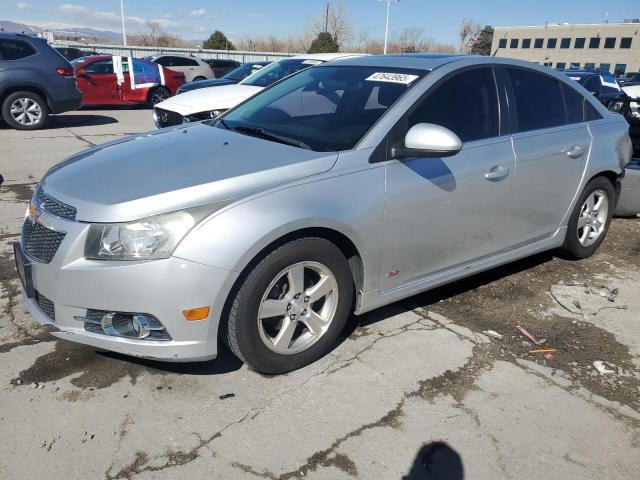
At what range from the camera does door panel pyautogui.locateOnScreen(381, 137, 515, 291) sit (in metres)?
3.12

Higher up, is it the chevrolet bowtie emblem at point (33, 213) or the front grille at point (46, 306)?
the chevrolet bowtie emblem at point (33, 213)

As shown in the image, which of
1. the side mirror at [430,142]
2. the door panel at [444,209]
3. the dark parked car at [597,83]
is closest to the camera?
the side mirror at [430,142]

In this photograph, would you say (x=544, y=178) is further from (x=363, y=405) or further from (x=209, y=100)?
(x=209, y=100)

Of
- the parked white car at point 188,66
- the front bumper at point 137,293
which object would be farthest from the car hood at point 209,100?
the parked white car at point 188,66

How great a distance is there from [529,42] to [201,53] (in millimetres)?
61150

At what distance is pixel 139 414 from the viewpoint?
2.62 metres

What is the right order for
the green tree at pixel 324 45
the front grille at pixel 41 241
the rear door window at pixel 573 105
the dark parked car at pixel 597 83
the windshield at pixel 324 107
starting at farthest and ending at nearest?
the green tree at pixel 324 45, the dark parked car at pixel 597 83, the rear door window at pixel 573 105, the windshield at pixel 324 107, the front grille at pixel 41 241

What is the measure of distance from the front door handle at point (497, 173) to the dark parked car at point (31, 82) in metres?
9.92

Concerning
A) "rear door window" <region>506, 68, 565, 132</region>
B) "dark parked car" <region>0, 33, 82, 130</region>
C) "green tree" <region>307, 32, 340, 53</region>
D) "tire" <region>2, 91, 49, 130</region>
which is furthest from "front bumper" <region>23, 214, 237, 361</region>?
"green tree" <region>307, 32, 340, 53</region>

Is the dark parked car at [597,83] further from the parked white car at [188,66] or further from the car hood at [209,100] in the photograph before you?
the parked white car at [188,66]

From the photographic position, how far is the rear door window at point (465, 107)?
3.36m

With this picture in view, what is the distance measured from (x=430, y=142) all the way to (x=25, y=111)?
405 inches

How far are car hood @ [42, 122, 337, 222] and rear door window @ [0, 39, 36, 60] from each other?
28.8 feet

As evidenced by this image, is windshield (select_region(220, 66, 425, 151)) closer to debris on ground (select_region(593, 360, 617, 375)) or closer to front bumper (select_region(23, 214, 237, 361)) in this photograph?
front bumper (select_region(23, 214, 237, 361))
